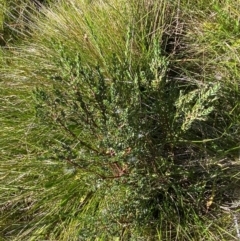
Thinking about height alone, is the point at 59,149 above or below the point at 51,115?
below

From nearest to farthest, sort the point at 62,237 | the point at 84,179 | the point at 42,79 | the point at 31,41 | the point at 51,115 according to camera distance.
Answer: the point at 51,115
the point at 84,179
the point at 62,237
the point at 42,79
the point at 31,41

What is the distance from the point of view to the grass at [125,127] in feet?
5.70

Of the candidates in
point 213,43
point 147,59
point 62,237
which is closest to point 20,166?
point 62,237

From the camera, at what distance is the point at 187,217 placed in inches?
75.9

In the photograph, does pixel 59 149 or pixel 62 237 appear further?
pixel 62 237

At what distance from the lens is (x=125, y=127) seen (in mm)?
1653

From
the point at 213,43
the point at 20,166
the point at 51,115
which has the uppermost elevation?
the point at 51,115

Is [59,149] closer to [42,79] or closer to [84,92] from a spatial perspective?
[84,92]

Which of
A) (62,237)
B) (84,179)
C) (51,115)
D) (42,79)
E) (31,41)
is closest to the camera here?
(51,115)

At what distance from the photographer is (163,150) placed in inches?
77.4

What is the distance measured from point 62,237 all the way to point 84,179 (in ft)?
1.12

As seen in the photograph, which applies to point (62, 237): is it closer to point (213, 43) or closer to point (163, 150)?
point (163, 150)

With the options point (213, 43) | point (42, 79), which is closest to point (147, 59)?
point (213, 43)

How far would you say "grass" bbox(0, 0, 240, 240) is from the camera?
1.74m
